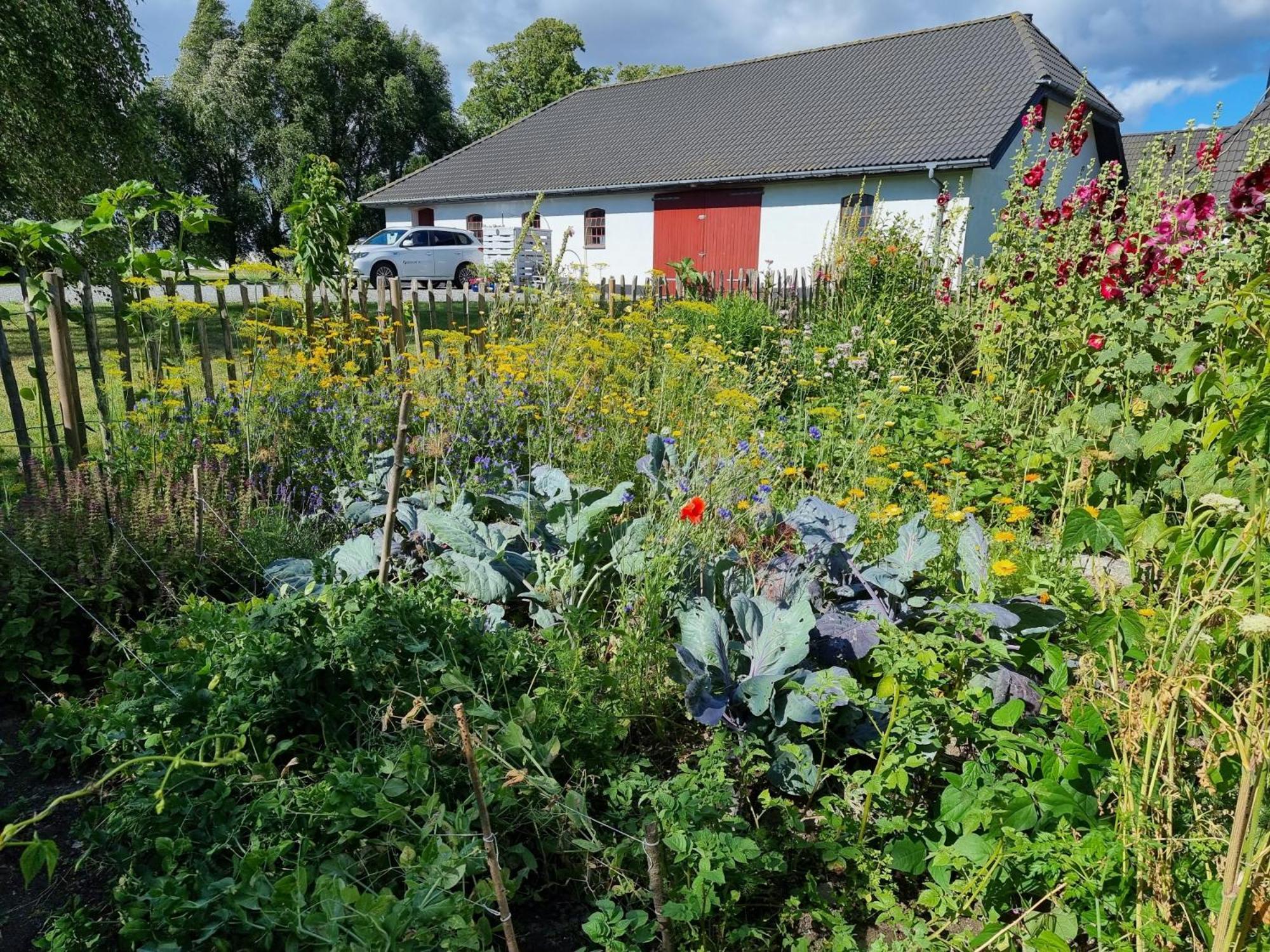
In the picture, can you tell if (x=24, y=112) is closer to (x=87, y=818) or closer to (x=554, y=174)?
(x=87, y=818)

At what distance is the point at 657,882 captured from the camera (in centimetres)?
136

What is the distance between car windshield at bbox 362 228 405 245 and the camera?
18.9 meters

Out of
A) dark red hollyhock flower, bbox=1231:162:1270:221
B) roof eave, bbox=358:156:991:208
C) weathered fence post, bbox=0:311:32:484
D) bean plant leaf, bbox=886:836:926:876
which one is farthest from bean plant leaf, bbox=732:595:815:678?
roof eave, bbox=358:156:991:208

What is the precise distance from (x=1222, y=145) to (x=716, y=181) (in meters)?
15.8

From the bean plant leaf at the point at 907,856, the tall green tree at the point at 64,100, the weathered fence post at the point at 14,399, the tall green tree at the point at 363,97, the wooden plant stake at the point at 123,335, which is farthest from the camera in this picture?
the tall green tree at the point at 363,97

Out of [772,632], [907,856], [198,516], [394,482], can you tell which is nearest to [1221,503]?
[907,856]

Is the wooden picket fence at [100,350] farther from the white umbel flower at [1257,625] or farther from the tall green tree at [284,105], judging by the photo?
the tall green tree at [284,105]

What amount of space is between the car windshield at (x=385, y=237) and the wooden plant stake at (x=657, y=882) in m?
19.3

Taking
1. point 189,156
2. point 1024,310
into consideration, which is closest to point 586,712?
point 1024,310

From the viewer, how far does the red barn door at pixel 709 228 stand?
62.1 feet

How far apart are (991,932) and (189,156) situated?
32.5m

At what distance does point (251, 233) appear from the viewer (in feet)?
95.3

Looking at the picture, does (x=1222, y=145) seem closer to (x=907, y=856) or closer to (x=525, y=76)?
(x=907, y=856)

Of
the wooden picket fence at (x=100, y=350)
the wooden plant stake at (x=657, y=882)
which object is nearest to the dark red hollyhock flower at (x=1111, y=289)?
the wooden picket fence at (x=100, y=350)
